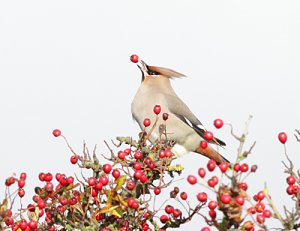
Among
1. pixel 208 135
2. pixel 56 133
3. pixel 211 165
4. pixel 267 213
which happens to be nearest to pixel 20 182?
pixel 56 133

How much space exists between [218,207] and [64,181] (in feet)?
3.50

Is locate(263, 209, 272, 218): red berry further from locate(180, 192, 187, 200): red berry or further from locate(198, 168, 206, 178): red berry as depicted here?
locate(180, 192, 187, 200): red berry

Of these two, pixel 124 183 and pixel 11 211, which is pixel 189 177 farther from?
pixel 11 211

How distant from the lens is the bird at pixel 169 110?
6602 mm

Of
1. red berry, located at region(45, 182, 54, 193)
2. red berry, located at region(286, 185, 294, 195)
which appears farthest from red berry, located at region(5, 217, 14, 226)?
red berry, located at region(286, 185, 294, 195)

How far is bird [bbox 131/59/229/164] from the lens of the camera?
6602mm

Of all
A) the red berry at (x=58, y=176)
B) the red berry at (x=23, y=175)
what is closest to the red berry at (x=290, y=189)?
the red berry at (x=58, y=176)

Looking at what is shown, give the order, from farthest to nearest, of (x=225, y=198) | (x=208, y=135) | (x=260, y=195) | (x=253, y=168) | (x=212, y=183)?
(x=208, y=135) → (x=260, y=195) → (x=253, y=168) → (x=212, y=183) → (x=225, y=198)

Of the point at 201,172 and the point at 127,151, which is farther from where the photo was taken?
the point at 127,151

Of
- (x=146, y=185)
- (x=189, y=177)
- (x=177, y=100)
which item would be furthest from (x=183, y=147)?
(x=189, y=177)

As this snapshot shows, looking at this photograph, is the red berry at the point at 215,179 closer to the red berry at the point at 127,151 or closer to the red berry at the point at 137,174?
the red berry at the point at 137,174

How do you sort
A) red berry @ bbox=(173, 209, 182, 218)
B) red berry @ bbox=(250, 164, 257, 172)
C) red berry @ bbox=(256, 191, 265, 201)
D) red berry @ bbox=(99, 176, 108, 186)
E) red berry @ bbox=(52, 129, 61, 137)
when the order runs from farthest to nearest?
red berry @ bbox=(52, 129, 61, 137) < red berry @ bbox=(173, 209, 182, 218) < red berry @ bbox=(99, 176, 108, 186) < red berry @ bbox=(256, 191, 265, 201) < red berry @ bbox=(250, 164, 257, 172)

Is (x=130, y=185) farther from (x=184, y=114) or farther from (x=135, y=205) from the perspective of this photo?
(x=184, y=114)

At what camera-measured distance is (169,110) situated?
22.0 ft
